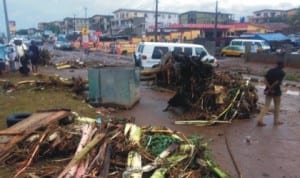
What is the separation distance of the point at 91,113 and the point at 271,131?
16.5 ft

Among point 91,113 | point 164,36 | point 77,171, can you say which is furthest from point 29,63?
point 164,36

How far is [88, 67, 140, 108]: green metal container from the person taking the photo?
12.0 meters

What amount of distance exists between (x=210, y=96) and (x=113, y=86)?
10.3ft

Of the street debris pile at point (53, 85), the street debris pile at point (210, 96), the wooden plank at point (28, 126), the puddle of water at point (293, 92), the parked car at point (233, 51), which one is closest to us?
the wooden plank at point (28, 126)

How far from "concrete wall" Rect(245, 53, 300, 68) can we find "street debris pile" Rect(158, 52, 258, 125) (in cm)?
1610

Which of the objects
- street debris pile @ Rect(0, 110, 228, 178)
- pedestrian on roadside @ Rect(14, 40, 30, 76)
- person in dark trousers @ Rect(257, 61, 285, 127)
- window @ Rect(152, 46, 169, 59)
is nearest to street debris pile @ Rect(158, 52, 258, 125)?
person in dark trousers @ Rect(257, 61, 285, 127)

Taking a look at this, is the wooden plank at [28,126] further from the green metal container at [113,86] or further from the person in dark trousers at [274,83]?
the person in dark trousers at [274,83]

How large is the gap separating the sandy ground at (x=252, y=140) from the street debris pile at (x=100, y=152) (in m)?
1.08

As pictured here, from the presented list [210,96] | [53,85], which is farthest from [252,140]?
[53,85]

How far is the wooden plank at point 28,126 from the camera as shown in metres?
6.88

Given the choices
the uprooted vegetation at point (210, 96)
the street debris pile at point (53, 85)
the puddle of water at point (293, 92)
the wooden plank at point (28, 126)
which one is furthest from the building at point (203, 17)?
the wooden plank at point (28, 126)

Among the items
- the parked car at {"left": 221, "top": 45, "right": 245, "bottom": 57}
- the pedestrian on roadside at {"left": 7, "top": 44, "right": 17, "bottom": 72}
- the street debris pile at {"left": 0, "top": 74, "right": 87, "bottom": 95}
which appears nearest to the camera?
the street debris pile at {"left": 0, "top": 74, "right": 87, "bottom": 95}

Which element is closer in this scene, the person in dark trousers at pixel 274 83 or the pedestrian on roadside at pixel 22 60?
the person in dark trousers at pixel 274 83

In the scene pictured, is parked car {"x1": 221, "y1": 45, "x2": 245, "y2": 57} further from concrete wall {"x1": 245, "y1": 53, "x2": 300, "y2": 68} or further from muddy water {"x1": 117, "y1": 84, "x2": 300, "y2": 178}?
muddy water {"x1": 117, "y1": 84, "x2": 300, "y2": 178}
